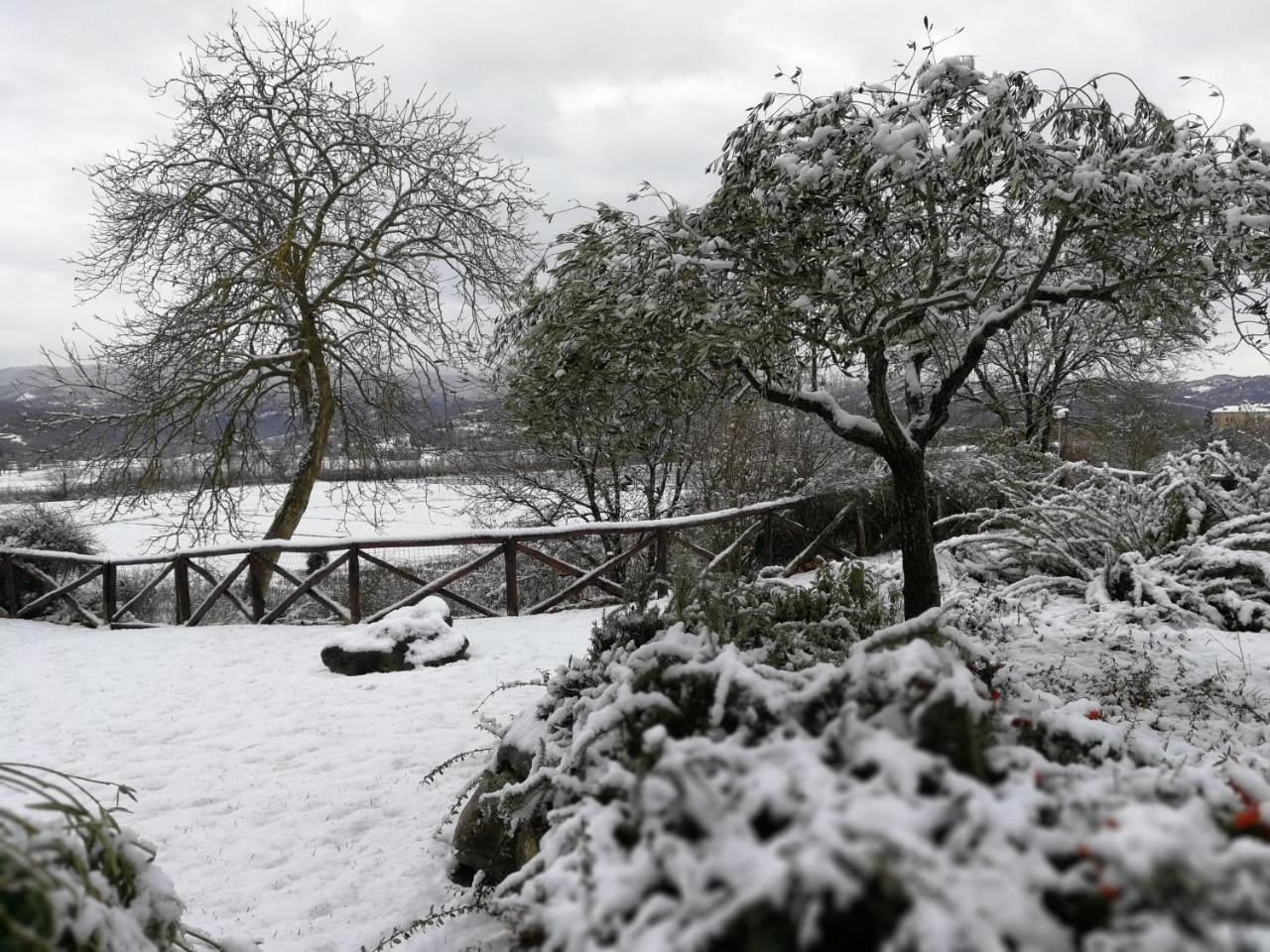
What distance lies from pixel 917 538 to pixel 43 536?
1237 centimetres

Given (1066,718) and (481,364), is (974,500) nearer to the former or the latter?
(481,364)

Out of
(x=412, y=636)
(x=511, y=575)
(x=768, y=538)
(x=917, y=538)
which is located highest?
(x=917, y=538)

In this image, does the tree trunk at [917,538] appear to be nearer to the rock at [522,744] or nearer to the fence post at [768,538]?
the rock at [522,744]

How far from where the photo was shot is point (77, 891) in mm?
1086

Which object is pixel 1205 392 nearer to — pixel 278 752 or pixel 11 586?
pixel 278 752

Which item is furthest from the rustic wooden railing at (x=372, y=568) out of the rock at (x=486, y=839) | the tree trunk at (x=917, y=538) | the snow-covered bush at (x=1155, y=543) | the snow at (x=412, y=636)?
the rock at (x=486, y=839)

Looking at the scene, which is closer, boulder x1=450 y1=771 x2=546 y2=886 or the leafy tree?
boulder x1=450 y1=771 x2=546 y2=886

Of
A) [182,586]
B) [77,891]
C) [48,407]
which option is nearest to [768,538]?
[182,586]

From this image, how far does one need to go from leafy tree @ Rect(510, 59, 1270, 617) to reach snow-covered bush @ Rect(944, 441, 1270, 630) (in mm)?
1724

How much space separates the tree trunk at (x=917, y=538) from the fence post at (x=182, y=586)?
865cm

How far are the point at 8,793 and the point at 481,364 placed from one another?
26.1 ft

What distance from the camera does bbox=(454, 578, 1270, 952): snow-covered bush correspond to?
708 millimetres

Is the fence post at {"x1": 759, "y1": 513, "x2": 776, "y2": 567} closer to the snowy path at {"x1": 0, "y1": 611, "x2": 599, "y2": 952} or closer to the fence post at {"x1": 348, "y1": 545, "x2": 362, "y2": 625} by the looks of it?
the snowy path at {"x1": 0, "y1": 611, "x2": 599, "y2": 952}

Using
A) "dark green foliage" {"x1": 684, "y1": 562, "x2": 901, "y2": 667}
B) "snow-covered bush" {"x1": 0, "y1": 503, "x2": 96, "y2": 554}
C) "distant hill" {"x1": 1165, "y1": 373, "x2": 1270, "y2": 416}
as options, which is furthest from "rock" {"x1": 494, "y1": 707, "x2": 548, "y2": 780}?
"distant hill" {"x1": 1165, "y1": 373, "x2": 1270, "y2": 416}
